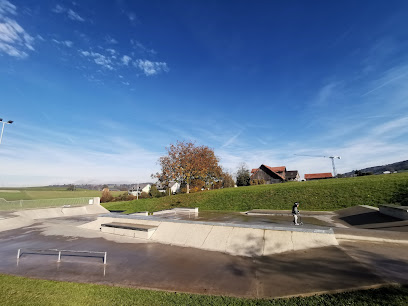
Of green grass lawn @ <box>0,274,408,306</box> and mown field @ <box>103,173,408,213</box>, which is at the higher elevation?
mown field @ <box>103,173,408,213</box>

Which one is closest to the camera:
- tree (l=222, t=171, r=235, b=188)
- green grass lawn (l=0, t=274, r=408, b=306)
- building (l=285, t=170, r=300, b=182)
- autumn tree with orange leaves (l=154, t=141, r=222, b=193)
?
green grass lawn (l=0, t=274, r=408, b=306)

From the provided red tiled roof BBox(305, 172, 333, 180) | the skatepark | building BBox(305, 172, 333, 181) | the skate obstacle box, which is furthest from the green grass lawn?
red tiled roof BBox(305, 172, 333, 180)

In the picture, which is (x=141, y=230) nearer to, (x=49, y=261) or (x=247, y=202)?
(x=49, y=261)

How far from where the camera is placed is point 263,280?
619 cm

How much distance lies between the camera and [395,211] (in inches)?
541

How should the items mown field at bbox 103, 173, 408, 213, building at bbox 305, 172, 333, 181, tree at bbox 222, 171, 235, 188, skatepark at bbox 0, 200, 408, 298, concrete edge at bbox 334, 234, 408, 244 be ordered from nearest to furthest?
skatepark at bbox 0, 200, 408, 298, concrete edge at bbox 334, 234, 408, 244, mown field at bbox 103, 173, 408, 213, tree at bbox 222, 171, 235, 188, building at bbox 305, 172, 333, 181

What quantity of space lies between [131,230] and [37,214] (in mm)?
17477

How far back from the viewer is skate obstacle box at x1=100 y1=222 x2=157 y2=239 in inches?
485

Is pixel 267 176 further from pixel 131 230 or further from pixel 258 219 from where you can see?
pixel 131 230

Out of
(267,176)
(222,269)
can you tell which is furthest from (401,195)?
(267,176)

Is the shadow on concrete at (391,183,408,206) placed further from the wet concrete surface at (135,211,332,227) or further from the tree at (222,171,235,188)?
the tree at (222,171,235,188)

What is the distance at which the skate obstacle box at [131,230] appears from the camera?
1233 centimetres

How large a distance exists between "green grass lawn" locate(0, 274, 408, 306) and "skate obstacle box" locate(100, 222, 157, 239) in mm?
5962

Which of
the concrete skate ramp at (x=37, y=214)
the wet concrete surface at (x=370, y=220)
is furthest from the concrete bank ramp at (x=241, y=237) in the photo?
the concrete skate ramp at (x=37, y=214)
